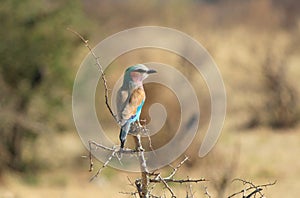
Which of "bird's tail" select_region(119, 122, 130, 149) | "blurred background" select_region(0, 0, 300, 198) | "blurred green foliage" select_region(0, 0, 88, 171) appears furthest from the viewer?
"blurred green foliage" select_region(0, 0, 88, 171)

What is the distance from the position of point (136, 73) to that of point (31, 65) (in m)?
13.3

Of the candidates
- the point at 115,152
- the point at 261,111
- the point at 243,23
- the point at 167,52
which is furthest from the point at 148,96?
the point at 243,23

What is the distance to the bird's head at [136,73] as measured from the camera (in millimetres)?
3426

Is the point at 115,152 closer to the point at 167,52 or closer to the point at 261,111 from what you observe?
the point at 261,111

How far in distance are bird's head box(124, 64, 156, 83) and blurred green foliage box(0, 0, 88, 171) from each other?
1271 centimetres

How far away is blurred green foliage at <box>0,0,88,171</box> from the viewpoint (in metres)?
16.2

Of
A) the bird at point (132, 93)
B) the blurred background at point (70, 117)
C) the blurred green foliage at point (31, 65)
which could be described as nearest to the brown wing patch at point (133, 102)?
the bird at point (132, 93)

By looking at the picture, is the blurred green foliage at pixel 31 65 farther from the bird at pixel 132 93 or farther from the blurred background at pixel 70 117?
the bird at pixel 132 93

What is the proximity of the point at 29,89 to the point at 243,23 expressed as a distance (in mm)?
18540

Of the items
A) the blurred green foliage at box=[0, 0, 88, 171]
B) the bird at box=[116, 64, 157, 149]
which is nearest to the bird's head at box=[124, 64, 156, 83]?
the bird at box=[116, 64, 157, 149]

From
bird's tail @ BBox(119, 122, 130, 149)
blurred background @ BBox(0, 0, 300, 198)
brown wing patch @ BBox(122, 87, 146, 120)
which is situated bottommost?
bird's tail @ BBox(119, 122, 130, 149)

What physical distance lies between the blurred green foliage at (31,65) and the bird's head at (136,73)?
12.7 meters

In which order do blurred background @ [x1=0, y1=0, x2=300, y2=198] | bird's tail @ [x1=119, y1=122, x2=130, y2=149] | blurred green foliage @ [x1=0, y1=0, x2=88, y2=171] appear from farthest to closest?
blurred green foliage @ [x1=0, y1=0, x2=88, y2=171] < blurred background @ [x1=0, y1=0, x2=300, y2=198] < bird's tail @ [x1=119, y1=122, x2=130, y2=149]

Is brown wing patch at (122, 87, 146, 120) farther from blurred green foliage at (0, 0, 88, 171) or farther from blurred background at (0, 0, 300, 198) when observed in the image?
blurred green foliage at (0, 0, 88, 171)
